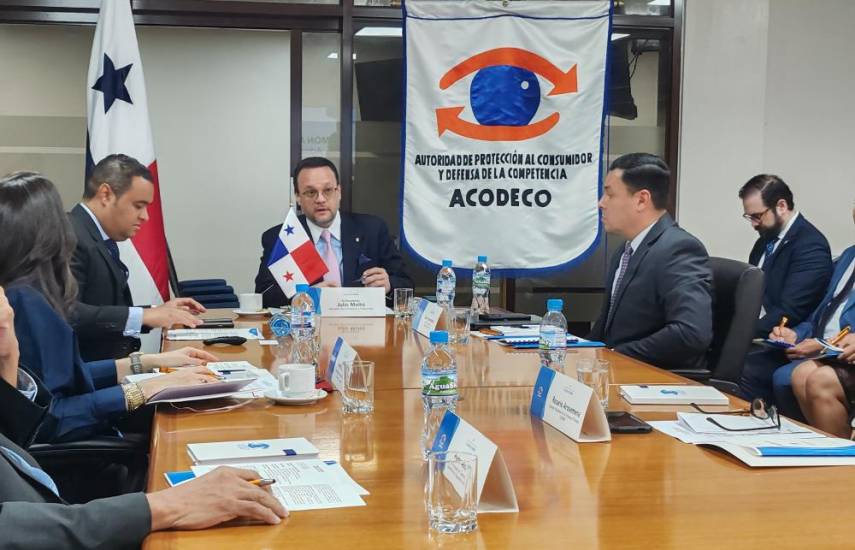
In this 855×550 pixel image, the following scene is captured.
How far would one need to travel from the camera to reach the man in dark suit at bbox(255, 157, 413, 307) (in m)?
4.48

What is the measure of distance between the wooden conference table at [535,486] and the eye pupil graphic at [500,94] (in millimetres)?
3077

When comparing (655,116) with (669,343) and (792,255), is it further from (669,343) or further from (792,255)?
(669,343)

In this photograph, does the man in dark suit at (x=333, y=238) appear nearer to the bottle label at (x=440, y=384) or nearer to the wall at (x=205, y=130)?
the wall at (x=205, y=130)

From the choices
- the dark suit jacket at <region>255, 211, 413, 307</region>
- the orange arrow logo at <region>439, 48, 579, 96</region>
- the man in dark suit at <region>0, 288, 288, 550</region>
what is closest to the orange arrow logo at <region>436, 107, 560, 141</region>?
the orange arrow logo at <region>439, 48, 579, 96</region>

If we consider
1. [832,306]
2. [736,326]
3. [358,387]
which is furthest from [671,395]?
[832,306]

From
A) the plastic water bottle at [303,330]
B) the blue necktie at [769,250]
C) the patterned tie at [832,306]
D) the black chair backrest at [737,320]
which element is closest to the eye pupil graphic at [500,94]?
the blue necktie at [769,250]

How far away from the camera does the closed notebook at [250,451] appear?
1.66 metres

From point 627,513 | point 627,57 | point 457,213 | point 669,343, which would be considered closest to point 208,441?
point 627,513

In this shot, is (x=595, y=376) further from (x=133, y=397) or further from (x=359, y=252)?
(x=359, y=252)

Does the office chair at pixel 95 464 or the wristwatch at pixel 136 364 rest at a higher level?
the wristwatch at pixel 136 364

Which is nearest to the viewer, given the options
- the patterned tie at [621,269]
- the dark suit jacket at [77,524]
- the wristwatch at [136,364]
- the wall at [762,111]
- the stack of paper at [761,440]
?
the dark suit jacket at [77,524]

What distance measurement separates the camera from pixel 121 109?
4867 mm

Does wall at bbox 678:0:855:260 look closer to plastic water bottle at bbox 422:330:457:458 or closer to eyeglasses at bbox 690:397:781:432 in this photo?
eyeglasses at bbox 690:397:781:432

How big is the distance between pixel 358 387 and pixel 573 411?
481mm
